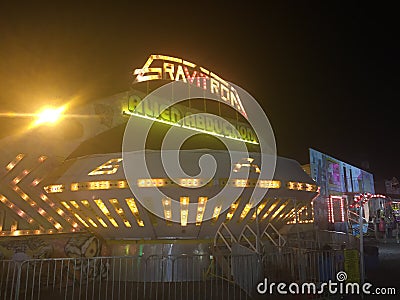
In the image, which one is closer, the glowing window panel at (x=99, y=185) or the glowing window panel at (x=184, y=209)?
the glowing window panel at (x=99, y=185)

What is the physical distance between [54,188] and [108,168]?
6.10 feet

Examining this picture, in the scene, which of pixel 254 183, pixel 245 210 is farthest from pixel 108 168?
pixel 245 210

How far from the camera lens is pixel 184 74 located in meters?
17.5

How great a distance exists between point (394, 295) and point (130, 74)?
12801 millimetres

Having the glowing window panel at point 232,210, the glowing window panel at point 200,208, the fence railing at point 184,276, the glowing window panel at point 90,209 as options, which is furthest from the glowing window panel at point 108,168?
the glowing window panel at point 232,210

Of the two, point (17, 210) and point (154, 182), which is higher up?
point (154, 182)

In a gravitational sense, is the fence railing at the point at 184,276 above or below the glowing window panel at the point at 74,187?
below

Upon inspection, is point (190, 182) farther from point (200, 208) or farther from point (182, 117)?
point (182, 117)

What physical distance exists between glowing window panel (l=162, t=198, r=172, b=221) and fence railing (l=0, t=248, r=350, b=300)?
1170mm

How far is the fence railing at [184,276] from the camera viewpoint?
9.24 meters

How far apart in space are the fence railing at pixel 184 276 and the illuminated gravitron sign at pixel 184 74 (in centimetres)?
779

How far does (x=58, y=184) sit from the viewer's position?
11.4m

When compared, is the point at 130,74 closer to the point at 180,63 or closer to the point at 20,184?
the point at 180,63

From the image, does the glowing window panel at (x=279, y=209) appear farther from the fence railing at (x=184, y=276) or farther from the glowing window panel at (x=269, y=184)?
the fence railing at (x=184, y=276)
